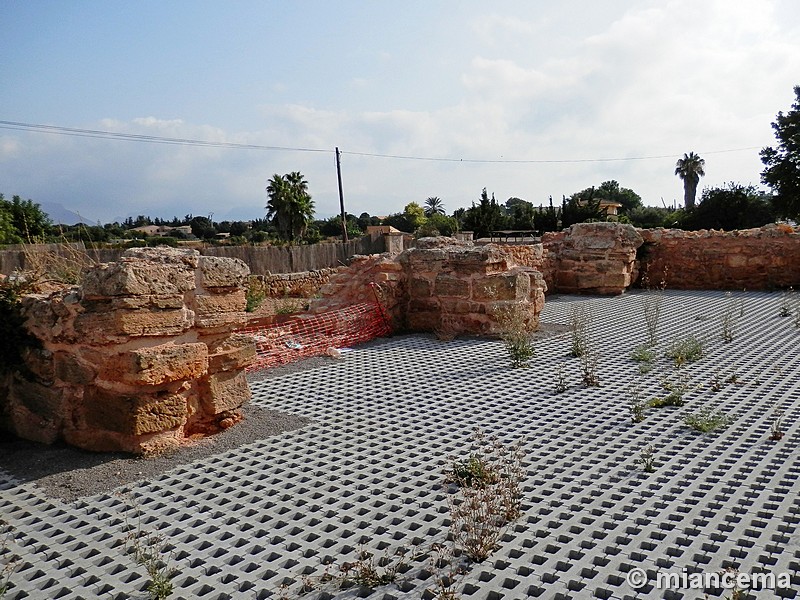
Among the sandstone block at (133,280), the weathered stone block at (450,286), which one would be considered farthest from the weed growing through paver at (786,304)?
the sandstone block at (133,280)

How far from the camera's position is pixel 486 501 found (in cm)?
275

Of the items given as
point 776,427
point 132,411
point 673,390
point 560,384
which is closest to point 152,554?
point 132,411

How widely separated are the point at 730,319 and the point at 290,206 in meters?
33.7

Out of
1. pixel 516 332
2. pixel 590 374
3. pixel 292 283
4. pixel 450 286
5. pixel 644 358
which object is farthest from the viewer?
pixel 292 283

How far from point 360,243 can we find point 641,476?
18.7m

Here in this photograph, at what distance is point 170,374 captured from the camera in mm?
3645

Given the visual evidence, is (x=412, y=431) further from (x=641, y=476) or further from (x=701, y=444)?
(x=701, y=444)

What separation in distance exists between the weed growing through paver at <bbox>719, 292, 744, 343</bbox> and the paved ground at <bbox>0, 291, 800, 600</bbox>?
174 cm

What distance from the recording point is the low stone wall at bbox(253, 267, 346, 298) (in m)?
17.0

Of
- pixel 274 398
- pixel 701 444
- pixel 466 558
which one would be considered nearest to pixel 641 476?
pixel 701 444

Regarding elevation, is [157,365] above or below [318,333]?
above

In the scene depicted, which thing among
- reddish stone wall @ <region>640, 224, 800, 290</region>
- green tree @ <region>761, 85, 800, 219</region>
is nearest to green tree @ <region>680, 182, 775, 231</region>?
green tree @ <region>761, 85, 800, 219</region>

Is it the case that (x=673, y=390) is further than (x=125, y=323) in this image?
Yes

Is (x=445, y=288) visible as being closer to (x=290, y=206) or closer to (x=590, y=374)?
(x=590, y=374)
